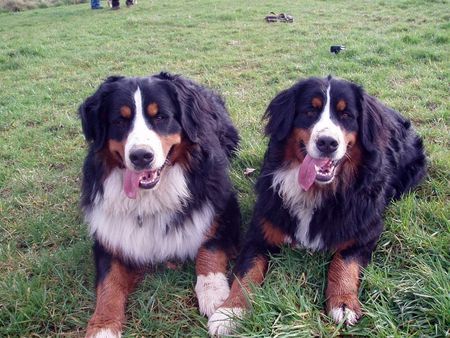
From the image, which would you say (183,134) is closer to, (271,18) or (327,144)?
(327,144)

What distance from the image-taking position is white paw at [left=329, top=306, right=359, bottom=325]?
2.67 metres

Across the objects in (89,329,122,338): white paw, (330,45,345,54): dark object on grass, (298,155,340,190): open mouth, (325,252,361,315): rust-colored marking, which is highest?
(330,45,345,54): dark object on grass

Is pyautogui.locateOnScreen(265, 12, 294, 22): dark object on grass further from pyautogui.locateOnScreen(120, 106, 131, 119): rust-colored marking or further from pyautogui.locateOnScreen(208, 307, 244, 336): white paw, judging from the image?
pyautogui.locateOnScreen(208, 307, 244, 336): white paw

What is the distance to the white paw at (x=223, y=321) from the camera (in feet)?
8.85

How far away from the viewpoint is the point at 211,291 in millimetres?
3031

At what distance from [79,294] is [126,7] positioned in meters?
18.2

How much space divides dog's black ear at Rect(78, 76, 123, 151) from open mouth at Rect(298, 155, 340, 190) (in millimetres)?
1393

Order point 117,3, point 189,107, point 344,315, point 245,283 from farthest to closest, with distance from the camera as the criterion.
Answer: point 117,3, point 189,107, point 245,283, point 344,315

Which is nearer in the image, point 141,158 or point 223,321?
point 223,321

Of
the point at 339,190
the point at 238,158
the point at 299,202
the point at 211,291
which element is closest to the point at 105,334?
the point at 211,291

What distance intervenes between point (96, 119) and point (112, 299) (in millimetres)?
1212

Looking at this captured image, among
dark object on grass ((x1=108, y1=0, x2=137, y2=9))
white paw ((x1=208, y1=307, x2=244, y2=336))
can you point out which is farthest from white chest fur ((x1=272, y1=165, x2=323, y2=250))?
dark object on grass ((x1=108, y1=0, x2=137, y2=9))

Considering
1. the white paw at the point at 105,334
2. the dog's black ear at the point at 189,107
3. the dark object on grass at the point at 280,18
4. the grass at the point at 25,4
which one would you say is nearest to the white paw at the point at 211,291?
the white paw at the point at 105,334

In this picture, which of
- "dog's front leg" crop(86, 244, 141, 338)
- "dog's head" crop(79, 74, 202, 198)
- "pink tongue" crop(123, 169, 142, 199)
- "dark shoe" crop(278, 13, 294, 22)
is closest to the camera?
"dog's front leg" crop(86, 244, 141, 338)
